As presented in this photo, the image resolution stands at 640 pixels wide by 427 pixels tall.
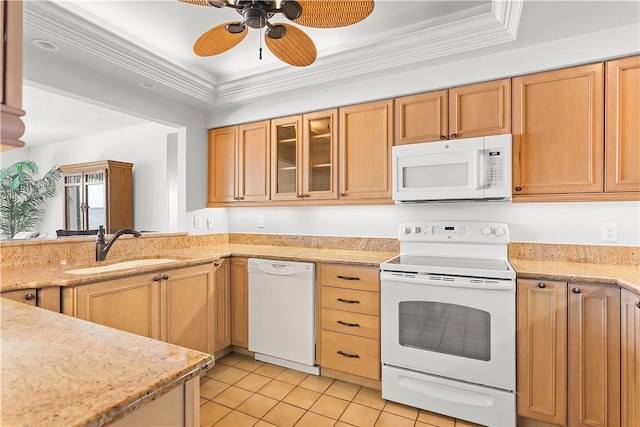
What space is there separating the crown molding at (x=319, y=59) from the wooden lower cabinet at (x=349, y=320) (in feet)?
A: 4.92

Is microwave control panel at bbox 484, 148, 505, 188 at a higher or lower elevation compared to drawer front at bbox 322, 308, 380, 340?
higher

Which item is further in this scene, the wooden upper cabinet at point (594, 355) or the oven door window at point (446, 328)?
the oven door window at point (446, 328)

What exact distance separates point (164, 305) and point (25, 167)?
5.81 metres

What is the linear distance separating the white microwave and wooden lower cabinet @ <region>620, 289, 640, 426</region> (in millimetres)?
831

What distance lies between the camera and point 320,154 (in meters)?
2.98

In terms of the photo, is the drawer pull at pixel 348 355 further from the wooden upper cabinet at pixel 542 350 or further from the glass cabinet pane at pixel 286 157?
the glass cabinet pane at pixel 286 157

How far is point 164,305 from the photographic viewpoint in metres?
2.27

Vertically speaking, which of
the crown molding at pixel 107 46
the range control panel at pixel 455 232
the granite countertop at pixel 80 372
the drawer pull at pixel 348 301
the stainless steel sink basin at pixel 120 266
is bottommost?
the drawer pull at pixel 348 301

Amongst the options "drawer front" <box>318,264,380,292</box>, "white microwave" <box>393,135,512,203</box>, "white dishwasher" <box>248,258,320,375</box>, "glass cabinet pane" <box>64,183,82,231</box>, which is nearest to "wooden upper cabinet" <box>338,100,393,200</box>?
"white microwave" <box>393,135,512,203</box>

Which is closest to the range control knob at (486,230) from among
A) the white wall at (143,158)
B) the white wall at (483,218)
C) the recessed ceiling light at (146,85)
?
the white wall at (483,218)

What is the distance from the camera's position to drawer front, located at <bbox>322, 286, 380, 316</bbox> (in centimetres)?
230

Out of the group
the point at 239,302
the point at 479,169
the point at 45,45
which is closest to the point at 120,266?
the point at 239,302

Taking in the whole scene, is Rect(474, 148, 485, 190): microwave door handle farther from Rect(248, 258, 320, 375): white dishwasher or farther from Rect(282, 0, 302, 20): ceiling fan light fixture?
Rect(282, 0, 302, 20): ceiling fan light fixture

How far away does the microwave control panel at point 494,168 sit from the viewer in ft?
7.17
